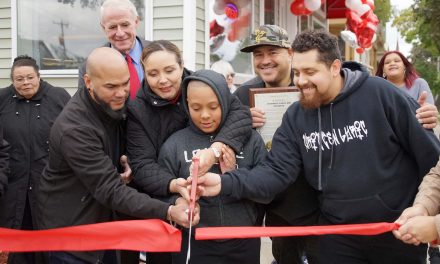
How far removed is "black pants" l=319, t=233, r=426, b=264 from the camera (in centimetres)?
290

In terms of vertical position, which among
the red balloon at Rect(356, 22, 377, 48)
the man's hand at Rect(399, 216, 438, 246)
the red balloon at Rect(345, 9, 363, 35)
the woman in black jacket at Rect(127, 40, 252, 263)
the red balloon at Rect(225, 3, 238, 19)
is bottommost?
the man's hand at Rect(399, 216, 438, 246)

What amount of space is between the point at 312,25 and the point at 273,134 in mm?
11743

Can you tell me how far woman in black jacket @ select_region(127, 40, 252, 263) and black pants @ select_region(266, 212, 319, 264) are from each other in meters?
0.85

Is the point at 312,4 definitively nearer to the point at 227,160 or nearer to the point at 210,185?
the point at 227,160

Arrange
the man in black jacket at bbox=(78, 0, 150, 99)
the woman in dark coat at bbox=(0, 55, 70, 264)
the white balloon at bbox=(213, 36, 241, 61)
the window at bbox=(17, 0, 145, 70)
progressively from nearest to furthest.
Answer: the man in black jacket at bbox=(78, 0, 150, 99)
the woman in dark coat at bbox=(0, 55, 70, 264)
the window at bbox=(17, 0, 145, 70)
the white balloon at bbox=(213, 36, 241, 61)

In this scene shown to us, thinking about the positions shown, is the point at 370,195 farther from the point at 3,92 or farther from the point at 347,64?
the point at 3,92

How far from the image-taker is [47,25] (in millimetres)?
7426

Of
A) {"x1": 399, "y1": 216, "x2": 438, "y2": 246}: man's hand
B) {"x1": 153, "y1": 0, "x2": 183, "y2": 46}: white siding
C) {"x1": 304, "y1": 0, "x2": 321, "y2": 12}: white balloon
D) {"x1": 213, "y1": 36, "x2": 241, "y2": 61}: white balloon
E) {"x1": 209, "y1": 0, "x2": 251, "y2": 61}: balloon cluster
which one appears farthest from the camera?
{"x1": 304, "y1": 0, "x2": 321, "y2": 12}: white balloon

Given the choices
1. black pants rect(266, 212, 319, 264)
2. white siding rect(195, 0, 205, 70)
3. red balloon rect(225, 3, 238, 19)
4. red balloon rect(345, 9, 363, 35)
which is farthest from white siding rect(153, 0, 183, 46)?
red balloon rect(345, 9, 363, 35)

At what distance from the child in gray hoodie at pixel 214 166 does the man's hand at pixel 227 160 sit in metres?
0.01

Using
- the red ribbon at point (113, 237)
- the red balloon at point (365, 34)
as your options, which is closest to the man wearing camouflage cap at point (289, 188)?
the red ribbon at point (113, 237)

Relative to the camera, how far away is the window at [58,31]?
7199mm

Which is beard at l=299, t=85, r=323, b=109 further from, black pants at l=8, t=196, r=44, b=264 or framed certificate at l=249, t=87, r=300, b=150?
black pants at l=8, t=196, r=44, b=264

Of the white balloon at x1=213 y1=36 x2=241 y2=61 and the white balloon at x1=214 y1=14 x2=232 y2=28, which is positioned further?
the white balloon at x1=213 y1=36 x2=241 y2=61
